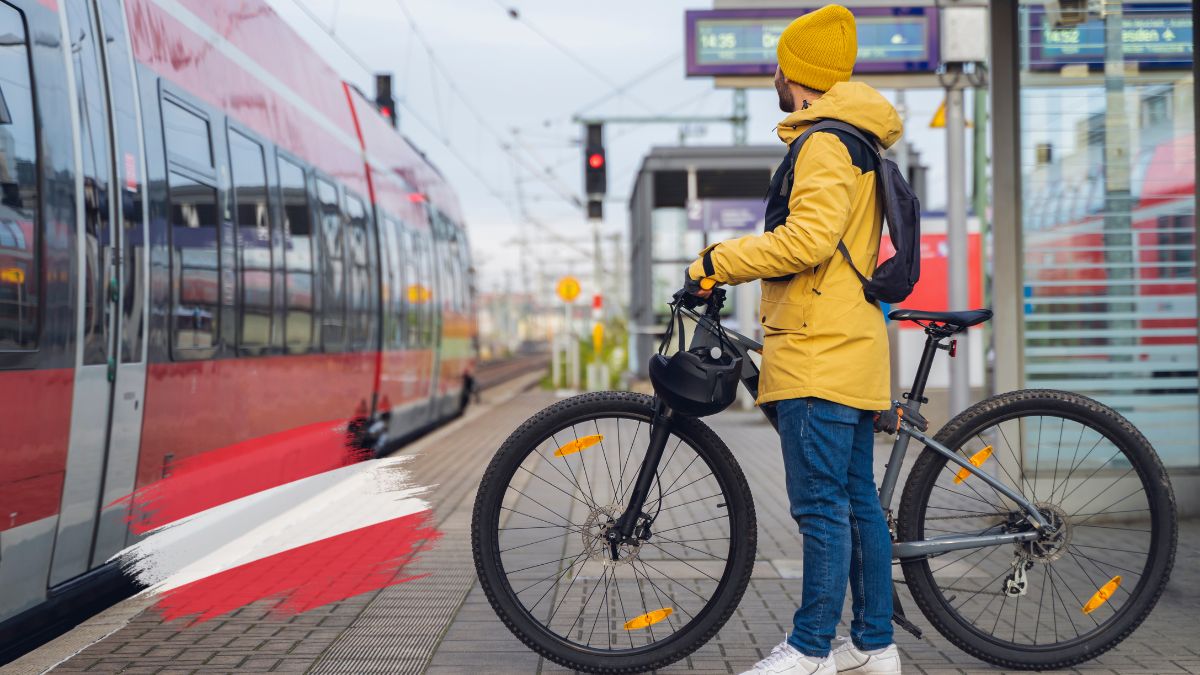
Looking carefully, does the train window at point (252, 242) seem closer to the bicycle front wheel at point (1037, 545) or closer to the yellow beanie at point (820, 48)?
the yellow beanie at point (820, 48)

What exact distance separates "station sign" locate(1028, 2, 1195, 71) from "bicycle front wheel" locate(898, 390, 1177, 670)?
3.63 meters

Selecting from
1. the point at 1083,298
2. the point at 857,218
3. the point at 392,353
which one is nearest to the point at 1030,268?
the point at 1083,298

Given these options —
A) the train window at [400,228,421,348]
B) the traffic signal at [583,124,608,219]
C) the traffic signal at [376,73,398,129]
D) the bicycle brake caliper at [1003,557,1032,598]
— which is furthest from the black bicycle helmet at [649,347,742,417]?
the traffic signal at [376,73,398,129]

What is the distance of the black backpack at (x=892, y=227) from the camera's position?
11.7ft

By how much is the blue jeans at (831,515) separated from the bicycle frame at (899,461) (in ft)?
0.42

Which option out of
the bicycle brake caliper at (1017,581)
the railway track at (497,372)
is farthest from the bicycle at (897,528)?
the railway track at (497,372)

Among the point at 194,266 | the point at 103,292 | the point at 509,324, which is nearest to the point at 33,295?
the point at 103,292

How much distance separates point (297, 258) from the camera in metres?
8.86

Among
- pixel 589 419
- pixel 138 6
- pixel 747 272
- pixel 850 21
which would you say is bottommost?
pixel 589 419

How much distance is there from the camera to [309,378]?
9.07 m

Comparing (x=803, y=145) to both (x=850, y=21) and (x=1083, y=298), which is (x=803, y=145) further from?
(x=1083, y=298)

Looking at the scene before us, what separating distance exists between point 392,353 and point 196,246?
6.49m

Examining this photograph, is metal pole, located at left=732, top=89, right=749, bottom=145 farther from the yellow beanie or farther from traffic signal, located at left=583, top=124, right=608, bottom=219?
the yellow beanie

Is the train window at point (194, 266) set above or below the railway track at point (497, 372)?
above
